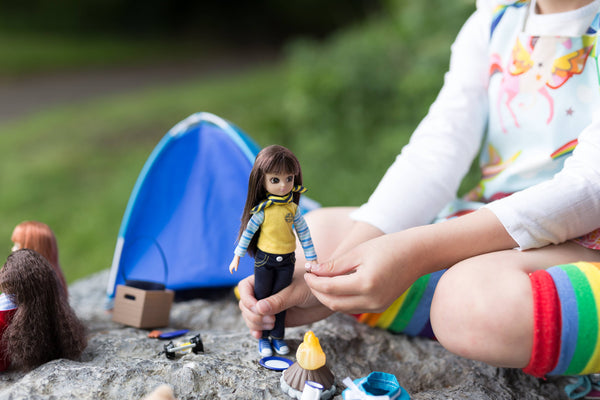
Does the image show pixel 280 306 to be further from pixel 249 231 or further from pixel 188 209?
pixel 188 209

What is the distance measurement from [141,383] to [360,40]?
3042mm

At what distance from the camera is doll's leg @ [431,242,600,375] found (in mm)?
890

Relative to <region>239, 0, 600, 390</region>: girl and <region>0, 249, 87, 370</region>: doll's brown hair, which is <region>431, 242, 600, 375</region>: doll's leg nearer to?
<region>239, 0, 600, 390</region>: girl

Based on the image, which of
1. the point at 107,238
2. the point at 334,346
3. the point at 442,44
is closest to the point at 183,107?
the point at 107,238

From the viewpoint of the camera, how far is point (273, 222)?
101 cm

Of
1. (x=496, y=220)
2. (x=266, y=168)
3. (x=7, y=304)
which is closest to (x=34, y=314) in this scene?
(x=7, y=304)

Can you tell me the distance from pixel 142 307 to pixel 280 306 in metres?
0.42

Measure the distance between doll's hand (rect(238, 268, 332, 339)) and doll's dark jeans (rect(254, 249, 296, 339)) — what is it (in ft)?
0.05

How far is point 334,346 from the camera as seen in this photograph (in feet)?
4.00

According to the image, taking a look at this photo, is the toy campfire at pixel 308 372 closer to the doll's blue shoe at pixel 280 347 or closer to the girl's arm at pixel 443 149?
the doll's blue shoe at pixel 280 347

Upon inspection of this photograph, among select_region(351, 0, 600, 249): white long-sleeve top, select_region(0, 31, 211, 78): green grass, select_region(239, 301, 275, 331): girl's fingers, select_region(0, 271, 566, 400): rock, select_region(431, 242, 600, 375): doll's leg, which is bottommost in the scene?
select_region(0, 271, 566, 400): rock

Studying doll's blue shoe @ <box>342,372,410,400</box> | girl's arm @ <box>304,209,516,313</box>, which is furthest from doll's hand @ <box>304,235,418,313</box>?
doll's blue shoe @ <box>342,372,410,400</box>

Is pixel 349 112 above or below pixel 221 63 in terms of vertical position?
below

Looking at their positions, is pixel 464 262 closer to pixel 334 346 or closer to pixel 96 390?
pixel 334 346
